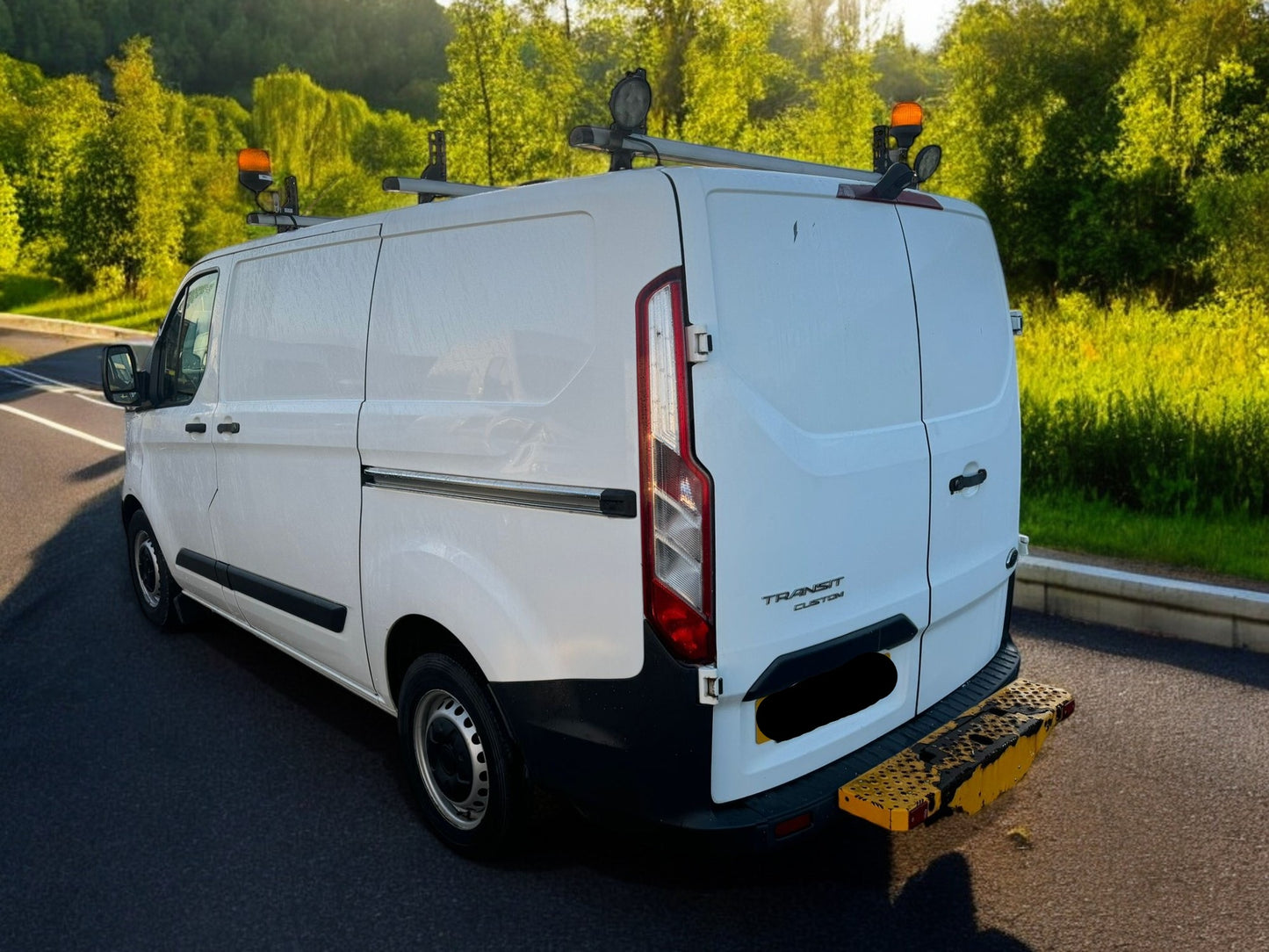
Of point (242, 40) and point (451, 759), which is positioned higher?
point (242, 40)

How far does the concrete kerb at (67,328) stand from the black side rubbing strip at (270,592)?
2541 centimetres

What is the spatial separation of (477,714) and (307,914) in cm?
74

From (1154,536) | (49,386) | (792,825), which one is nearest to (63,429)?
(49,386)

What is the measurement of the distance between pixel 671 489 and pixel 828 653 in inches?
26.7

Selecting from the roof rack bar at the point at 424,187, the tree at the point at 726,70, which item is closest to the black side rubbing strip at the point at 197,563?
the roof rack bar at the point at 424,187

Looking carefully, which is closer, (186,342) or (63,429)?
(186,342)

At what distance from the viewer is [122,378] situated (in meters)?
5.40

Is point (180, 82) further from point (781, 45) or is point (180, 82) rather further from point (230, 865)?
point (230, 865)

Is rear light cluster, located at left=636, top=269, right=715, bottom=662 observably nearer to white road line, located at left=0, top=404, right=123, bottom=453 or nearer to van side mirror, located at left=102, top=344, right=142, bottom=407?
van side mirror, located at left=102, top=344, right=142, bottom=407

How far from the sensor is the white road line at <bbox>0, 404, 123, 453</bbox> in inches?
462

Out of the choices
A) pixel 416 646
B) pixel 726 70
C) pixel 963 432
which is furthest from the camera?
pixel 726 70

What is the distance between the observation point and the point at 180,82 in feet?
328

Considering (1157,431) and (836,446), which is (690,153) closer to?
(836,446)

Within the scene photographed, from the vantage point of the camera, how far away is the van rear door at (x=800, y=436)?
2598 millimetres
